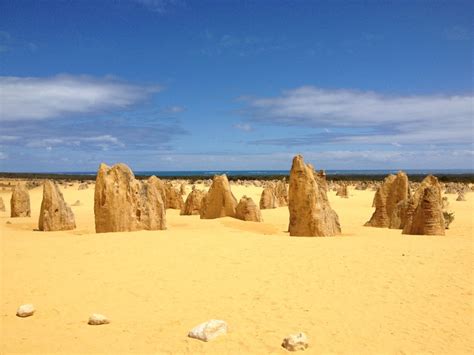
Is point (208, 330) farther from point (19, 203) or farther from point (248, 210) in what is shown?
point (19, 203)

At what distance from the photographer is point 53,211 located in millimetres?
14133

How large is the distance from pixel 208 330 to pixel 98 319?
1418 mm

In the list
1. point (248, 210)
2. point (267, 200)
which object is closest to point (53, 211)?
point (248, 210)

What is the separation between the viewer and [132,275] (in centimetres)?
799

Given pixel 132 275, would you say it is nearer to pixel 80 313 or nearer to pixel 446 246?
pixel 80 313

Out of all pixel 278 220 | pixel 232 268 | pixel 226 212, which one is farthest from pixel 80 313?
pixel 278 220

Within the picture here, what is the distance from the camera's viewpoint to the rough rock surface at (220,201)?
1822 cm

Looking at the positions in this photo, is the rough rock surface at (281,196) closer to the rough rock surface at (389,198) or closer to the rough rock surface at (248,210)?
the rough rock surface at (248,210)

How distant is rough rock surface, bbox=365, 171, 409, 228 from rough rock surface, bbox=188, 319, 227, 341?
12.2 meters

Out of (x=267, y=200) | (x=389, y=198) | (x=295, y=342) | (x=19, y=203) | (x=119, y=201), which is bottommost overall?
(x=295, y=342)

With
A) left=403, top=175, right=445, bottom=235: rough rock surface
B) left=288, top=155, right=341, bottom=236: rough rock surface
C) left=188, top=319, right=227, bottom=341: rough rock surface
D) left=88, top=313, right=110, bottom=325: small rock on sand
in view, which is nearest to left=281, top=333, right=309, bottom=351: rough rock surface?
left=188, top=319, right=227, bottom=341: rough rock surface

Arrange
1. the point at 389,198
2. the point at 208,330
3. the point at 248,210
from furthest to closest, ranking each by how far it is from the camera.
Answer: the point at 248,210 < the point at 389,198 < the point at 208,330

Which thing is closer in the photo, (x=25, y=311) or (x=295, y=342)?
(x=295, y=342)

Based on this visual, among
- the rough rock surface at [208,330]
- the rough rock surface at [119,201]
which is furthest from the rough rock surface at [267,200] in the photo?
the rough rock surface at [208,330]
